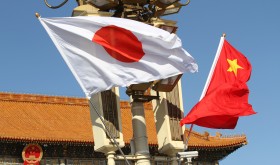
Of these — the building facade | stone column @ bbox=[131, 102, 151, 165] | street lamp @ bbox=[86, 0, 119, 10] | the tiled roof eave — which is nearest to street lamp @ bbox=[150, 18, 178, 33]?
street lamp @ bbox=[86, 0, 119, 10]

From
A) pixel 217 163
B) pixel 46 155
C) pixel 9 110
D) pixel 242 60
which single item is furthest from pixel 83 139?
pixel 242 60

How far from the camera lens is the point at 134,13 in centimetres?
1298

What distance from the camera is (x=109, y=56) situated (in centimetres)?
1218

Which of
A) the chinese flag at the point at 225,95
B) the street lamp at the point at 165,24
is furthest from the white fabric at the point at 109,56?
the chinese flag at the point at 225,95

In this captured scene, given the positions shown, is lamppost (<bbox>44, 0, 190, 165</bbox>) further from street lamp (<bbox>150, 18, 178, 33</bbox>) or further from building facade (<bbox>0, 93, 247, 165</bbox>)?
building facade (<bbox>0, 93, 247, 165</bbox>)

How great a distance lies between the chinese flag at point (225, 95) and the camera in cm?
1313

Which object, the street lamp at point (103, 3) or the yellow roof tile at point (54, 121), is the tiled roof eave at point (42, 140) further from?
the street lamp at point (103, 3)

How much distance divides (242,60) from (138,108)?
281cm

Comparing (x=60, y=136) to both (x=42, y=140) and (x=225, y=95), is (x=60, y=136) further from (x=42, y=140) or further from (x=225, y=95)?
(x=225, y=95)

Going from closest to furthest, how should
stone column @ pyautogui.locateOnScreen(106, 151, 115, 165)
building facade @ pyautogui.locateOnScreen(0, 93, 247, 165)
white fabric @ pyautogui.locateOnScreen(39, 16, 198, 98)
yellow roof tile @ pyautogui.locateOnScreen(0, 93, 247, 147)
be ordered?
white fabric @ pyautogui.locateOnScreen(39, 16, 198, 98), stone column @ pyautogui.locateOnScreen(106, 151, 115, 165), building facade @ pyautogui.locateOnScreen(0, 93, 247, 165), yellow roof tile @ pyautogui.locateOnScreen(0, 93, 247, 147)

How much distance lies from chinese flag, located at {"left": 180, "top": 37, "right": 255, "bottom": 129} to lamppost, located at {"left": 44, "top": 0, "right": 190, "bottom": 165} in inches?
14.8

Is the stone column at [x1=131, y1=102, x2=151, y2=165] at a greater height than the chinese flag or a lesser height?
lesser

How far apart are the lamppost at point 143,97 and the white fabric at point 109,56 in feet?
1.52

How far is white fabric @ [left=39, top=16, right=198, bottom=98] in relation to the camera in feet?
39.3
